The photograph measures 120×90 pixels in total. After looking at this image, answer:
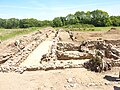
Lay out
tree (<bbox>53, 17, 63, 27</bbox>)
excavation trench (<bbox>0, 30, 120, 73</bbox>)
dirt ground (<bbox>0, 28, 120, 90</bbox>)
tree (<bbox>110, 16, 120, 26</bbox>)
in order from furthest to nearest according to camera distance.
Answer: tree (<bbox>53, 17, 63, 27</bbox>), tree (<bbox>110, 16, 120, 26</bbox>), excavation trench (<bbox>0, 30, 120, 73</bbox>), dirt ground (<bbox>0, 28, 120, 90</bbox>)

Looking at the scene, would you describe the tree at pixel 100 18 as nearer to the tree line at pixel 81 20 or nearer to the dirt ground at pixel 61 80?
the tree line at pixel 81 20

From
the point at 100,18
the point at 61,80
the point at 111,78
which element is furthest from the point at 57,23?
the point at 61,80

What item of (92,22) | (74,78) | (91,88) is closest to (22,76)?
(74,78)

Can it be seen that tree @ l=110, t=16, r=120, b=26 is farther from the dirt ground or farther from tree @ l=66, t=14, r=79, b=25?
the dirt ground

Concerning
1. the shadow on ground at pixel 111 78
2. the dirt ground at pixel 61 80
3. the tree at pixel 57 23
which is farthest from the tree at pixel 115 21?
the shadow on ground at pixel 111 78

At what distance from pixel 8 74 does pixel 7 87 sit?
201 cm

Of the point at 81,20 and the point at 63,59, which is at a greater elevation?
the point at 81,20

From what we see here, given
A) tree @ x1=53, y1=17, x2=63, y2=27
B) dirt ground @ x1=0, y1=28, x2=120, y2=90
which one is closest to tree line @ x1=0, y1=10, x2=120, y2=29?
tree @ x1=53, y1=17, x2=63, y2=27

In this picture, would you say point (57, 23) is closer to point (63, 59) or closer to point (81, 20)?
point (81, 20)

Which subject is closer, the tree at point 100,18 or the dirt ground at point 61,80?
the dirt ground at point 61,80

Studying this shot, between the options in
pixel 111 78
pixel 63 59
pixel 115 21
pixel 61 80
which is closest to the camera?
pixel 61 80

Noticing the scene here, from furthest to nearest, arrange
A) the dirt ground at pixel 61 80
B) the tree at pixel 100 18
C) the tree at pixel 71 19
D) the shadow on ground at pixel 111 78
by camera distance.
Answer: the tree at pixel 71 19
the tree at pixel 100 18
the shadow on ground at pixel 111 78
the dirt ground at pixel 61 80

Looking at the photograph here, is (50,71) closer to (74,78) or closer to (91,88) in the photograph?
(74,78)

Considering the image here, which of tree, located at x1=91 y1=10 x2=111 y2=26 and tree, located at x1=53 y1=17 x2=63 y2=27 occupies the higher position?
tree, located at x1=91 y1=10 x2=111 y2=26
